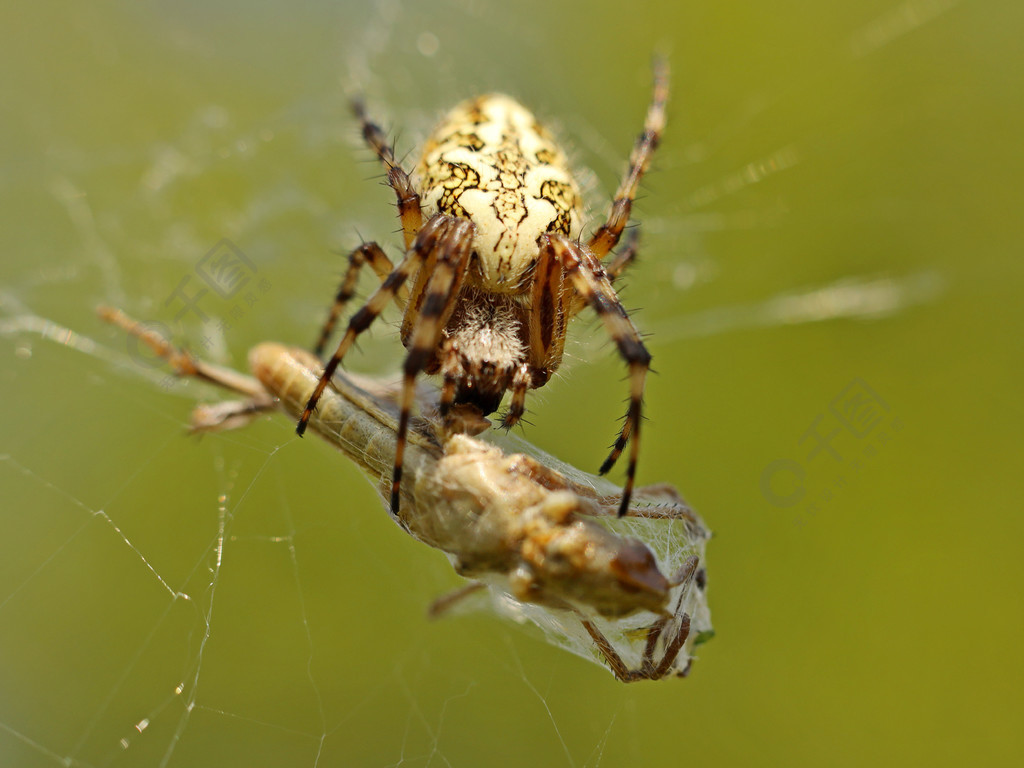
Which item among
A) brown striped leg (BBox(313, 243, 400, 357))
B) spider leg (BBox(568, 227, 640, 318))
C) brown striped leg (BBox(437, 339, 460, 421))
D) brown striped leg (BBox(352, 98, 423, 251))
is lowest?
brown striped leg (BBox(437, 339, 460, 421))

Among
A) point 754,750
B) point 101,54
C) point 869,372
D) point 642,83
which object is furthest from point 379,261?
point 101,54

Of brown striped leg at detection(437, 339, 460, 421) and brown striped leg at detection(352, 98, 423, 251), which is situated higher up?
brown striped leg at detection(352, 98, 423, 251)

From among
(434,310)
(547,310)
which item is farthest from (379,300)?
(547,310)

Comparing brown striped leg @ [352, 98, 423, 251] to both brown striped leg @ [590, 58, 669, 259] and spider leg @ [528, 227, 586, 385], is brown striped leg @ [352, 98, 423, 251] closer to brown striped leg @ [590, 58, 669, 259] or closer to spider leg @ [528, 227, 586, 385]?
spider leg @ [528, 227, 586, 385]

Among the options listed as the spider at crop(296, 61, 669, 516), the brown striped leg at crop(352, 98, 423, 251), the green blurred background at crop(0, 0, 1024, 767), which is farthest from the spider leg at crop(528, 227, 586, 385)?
the brown striped leg at crop(352, 98, 423, 251)

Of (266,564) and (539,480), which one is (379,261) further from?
(266,564)

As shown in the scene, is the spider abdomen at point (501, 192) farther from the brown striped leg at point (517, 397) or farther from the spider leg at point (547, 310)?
Answer: the brown striped leg at point (517, 397)

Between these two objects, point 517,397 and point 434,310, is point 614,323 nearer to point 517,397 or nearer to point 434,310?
point 517,397
